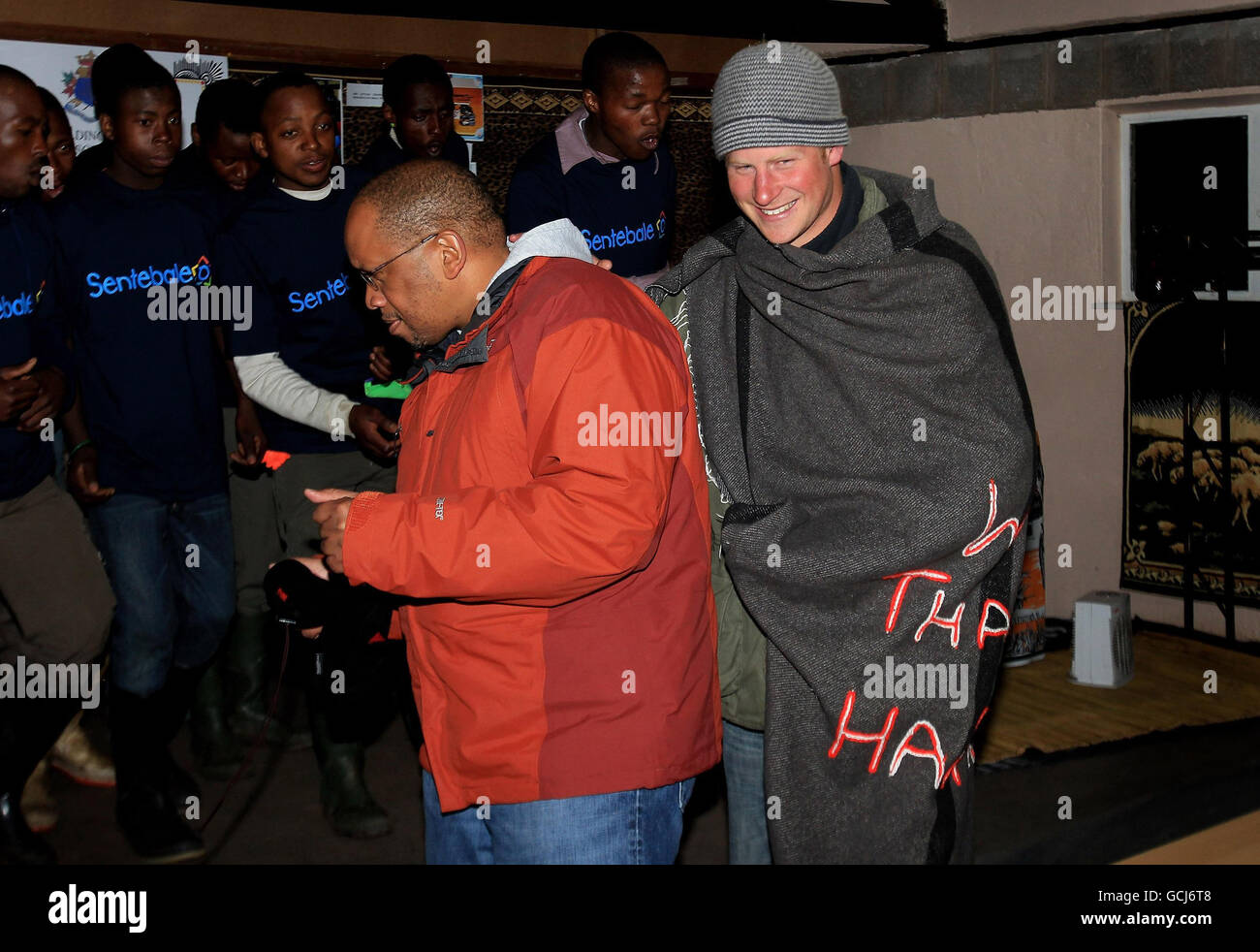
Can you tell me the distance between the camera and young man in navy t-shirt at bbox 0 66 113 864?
A: 9.84 ft

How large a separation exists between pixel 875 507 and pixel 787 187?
0.50m

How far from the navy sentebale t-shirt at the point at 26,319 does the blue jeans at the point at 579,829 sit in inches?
68.1

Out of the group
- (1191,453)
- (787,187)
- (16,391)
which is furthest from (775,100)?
(1191,453)

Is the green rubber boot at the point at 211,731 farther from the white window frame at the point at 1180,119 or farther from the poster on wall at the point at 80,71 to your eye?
the white window frame at the point at 1180,119

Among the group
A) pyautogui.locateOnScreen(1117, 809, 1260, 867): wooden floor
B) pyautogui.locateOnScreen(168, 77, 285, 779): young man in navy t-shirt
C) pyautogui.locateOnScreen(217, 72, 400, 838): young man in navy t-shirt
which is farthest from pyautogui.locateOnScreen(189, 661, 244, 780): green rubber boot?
pyautogui.locateOnScreen(1117, 809, 1260, 867): wooden floor

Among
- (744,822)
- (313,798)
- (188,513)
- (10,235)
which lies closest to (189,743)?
(313,798)

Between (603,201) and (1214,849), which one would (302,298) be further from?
(1214,849)

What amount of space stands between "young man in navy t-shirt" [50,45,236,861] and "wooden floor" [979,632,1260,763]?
7.80ft

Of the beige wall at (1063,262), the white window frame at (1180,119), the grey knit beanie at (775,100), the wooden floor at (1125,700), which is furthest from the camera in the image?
the beige wall at (1063,262)

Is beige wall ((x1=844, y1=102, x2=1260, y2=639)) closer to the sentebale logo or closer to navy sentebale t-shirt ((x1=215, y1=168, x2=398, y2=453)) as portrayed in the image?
navy sentebale t-shirt ((x1=215, y1=168, x2=398, y2=453))

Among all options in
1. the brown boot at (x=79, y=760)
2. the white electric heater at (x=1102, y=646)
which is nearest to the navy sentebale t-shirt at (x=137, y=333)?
the brown boot at (x=79, y=760)

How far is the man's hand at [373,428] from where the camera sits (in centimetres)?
314

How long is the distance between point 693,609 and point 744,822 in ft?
1.80
